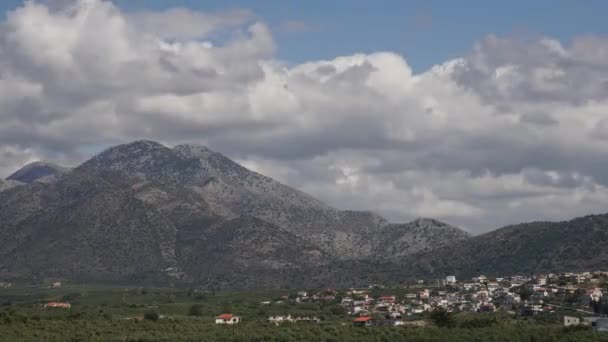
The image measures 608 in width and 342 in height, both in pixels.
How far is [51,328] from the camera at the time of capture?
101625 millimetres

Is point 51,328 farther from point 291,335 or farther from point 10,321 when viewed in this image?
point 291,335

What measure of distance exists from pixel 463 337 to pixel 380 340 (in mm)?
7932

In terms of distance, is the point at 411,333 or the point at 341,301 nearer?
the point at 411,333

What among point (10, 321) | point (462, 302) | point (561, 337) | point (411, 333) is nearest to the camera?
point (561, 337)

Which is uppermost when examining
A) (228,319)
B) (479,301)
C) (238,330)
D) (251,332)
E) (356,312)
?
(479,301)

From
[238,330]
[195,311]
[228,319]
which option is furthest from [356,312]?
[238,330]

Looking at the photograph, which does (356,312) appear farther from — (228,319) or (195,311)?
(228,319)

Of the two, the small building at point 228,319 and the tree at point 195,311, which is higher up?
the tree at point 195,311

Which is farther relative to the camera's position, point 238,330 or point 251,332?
point 238,330

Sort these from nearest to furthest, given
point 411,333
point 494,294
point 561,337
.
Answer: point 561,337
point 411,333
point 494,294

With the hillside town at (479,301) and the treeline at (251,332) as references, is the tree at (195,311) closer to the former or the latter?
the hillside town at (479,301)

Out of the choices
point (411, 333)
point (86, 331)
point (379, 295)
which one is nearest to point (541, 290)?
point (379, 295)

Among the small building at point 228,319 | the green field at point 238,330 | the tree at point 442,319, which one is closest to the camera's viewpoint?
the green field at point 238,330

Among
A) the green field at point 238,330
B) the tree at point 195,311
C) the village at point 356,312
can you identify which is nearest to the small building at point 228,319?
the village at point 356,312
